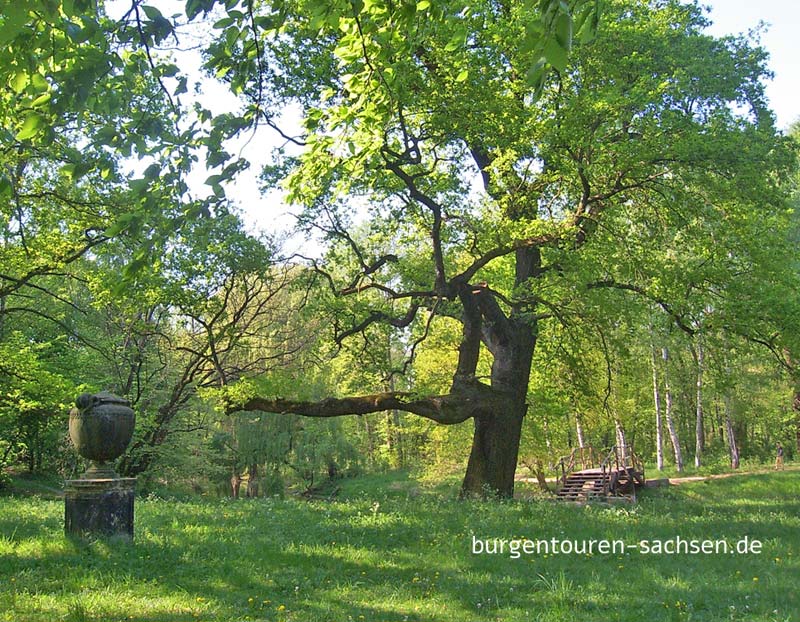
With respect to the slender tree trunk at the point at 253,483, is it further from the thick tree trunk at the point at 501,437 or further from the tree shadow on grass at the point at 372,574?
the tree shadow on grass at the point at 372,574

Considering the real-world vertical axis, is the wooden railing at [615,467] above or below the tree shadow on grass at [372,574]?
below

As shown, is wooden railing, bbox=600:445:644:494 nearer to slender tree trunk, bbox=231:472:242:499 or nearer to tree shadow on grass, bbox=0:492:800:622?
tree shadow on grass, bbox=0:492:800:622

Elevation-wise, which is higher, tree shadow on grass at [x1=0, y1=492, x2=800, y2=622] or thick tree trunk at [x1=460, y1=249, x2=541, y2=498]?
thick tree trunk at [x1=460, y1=249, x2=541, y2=498]

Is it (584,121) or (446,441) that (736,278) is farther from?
(446,441)

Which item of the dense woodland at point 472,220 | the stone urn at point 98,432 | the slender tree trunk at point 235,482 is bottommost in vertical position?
the slender tree trunk at point 235,482

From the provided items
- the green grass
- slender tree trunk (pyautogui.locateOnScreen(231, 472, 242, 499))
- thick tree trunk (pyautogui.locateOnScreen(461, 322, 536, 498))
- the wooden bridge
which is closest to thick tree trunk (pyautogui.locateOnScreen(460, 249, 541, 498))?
thick tree trunk (pyautogui.locateOnScreen(461, 322, 536, 498))

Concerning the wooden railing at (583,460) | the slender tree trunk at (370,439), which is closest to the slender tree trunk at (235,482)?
the wooden railing at (583,460)

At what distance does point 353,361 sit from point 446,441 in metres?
10.0

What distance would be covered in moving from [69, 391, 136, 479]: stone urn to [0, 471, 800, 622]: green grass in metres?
1.03

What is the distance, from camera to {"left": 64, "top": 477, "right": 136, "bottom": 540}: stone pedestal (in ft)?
26.2

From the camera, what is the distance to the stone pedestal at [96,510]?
7.98 metres

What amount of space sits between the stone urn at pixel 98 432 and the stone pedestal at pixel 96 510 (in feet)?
0.62

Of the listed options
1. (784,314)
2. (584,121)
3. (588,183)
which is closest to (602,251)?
(588,183)

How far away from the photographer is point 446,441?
26.4 m
